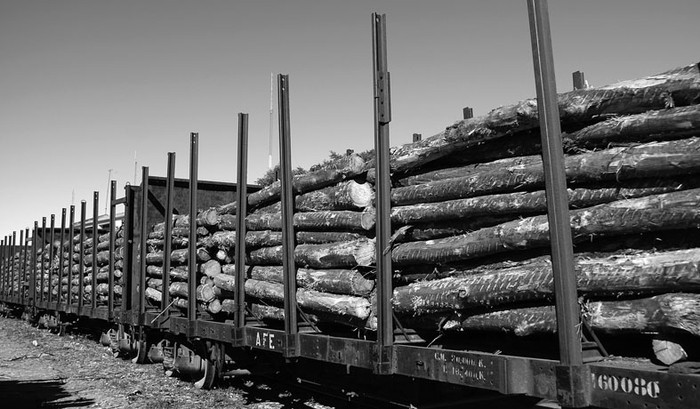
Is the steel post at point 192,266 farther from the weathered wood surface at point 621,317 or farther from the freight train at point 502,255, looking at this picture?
the weathered wood surface at point 621,317

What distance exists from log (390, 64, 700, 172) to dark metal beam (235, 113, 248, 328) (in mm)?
3189

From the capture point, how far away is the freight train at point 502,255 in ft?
10.8

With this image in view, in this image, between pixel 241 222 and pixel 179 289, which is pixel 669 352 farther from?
pixel 179 289

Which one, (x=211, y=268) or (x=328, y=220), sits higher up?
(x=328, y=220)

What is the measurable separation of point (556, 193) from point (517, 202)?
75 centimetres

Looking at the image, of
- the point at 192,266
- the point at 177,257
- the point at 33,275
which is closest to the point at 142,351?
the point at 177,257

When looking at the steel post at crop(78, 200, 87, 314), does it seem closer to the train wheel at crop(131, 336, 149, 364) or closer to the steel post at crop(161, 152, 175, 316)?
the train wheel at crop(131, 336, 149, 364)

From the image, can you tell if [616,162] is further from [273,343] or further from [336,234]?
[273,343]

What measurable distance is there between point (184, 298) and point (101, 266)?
6535 mm

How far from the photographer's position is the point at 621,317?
11.3 ft

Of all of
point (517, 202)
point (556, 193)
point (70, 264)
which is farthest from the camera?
point (70, 264)

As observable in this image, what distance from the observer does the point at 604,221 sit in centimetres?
356

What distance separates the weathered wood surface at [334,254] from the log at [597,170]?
91 centimetres

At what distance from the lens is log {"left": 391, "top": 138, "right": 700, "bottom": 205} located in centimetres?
330
